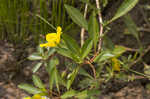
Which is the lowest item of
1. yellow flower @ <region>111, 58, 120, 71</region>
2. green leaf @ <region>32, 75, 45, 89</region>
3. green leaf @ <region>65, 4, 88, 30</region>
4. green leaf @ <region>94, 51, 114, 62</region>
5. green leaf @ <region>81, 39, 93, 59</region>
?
green leaf @ <region>32, 75, 45, 89</region>

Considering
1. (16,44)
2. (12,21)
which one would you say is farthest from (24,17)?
(16,44)

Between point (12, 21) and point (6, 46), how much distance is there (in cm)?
21

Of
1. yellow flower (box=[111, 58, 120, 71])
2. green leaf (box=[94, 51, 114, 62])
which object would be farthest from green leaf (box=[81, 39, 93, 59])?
yellow flower (box=[111, 58, 120, 71])

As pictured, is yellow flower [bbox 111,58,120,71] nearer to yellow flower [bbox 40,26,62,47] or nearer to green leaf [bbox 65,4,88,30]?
green leaf [bbox 65,4,88,30]

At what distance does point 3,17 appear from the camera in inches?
57.1

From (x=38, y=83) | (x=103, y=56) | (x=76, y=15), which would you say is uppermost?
(x=76, y=15)

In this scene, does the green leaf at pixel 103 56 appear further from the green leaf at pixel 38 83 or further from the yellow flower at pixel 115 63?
the green leaf at pixel 38 83

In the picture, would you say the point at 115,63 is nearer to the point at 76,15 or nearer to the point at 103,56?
the point at 103,56

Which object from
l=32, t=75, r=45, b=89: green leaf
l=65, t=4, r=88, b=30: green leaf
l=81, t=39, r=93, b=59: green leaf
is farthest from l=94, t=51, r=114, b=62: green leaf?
l=32, t=75, r=45, b=89: green leaf

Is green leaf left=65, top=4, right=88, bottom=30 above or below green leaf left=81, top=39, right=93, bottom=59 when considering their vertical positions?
above

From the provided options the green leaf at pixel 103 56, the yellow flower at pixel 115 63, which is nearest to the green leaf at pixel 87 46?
the green leaf at pixel 103 56

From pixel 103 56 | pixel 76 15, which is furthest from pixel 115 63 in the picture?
pixel 76 15

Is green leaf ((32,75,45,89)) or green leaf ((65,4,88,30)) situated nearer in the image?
green leaf ((65,4,88,30))

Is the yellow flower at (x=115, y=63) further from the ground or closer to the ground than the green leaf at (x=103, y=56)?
closer to the ground
